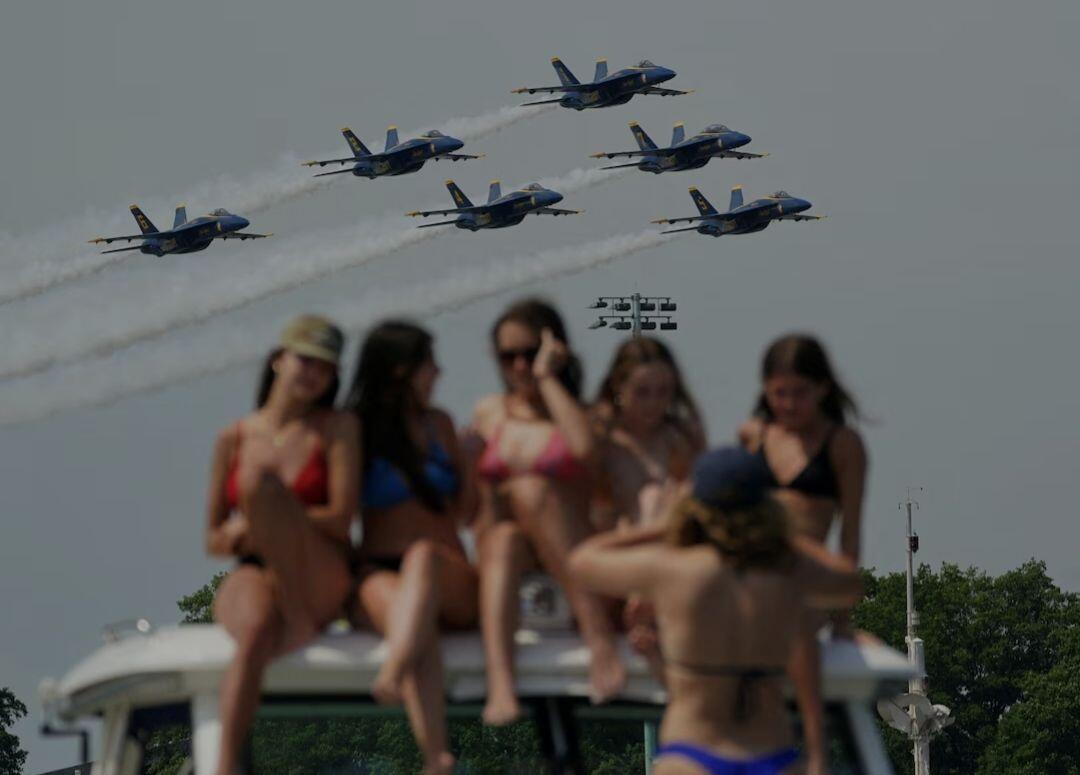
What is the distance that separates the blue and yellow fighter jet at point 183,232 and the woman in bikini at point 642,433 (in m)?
106

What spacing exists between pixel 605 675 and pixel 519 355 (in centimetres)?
135

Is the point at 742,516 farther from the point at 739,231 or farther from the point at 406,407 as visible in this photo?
the point at 739,231

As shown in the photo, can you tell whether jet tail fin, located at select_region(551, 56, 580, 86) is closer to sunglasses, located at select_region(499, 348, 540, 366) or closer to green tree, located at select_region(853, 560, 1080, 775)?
green tree, located at select_region(853, 560, 1080, 775)

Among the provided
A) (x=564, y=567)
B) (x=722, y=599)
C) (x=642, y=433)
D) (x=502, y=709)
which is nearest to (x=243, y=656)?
(x=502, y=709)

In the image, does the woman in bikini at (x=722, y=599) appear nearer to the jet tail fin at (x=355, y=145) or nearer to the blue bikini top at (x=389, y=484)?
the blue bikini top at (x=389, y=484)

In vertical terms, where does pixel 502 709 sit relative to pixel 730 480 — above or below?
below

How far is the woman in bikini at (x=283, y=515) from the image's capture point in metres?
8.49

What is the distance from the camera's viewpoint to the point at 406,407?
9289 millimetres

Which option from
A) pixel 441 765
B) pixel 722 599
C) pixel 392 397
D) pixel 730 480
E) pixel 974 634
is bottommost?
pixel 974 634

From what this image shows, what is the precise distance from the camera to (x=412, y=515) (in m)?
9.16

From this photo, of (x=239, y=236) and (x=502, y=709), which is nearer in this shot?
(x=502, y=709)

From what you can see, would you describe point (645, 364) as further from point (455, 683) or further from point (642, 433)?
point (455, 683)

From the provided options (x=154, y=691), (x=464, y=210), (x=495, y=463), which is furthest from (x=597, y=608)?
(x=464, y=210)

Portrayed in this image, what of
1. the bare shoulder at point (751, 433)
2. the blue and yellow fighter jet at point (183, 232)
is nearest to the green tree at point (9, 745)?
the blue and yellow fighter jet at point (183, 232)
